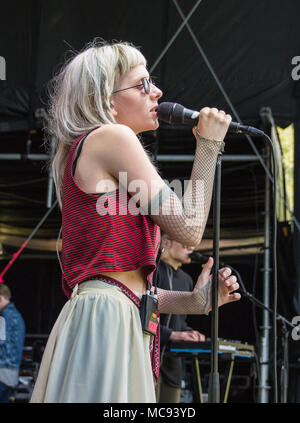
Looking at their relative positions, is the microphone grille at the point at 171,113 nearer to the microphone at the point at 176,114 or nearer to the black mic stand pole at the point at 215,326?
the microphone at the point at 176,114

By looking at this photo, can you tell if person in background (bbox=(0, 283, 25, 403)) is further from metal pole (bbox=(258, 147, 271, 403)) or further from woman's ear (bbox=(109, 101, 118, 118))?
woman's ear (bbox=(109, 101, 118, 118))

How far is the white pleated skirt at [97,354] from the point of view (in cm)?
154

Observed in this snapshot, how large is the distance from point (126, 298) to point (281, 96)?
13.6 ft

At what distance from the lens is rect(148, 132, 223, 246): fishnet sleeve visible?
1.70 meters

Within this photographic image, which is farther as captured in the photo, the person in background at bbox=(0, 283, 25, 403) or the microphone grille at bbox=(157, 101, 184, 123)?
the person in background at bbox=(0, 283, 25, 403)

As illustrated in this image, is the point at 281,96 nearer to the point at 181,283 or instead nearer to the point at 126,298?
the point at 181,283

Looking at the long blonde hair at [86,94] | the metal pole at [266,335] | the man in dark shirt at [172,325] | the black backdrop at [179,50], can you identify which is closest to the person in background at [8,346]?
the man in dark shirt at [172,325]

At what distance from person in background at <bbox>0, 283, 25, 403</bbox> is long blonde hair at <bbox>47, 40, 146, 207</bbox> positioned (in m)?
4.60

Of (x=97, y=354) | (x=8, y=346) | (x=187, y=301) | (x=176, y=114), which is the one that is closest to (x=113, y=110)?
(x=176, y=114)

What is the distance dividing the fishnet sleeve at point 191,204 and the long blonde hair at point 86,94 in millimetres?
340

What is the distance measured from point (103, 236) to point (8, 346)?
16.1 feet

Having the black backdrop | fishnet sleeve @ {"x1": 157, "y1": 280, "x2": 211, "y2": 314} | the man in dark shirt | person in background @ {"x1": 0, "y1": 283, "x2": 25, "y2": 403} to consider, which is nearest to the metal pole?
the black backdrop
